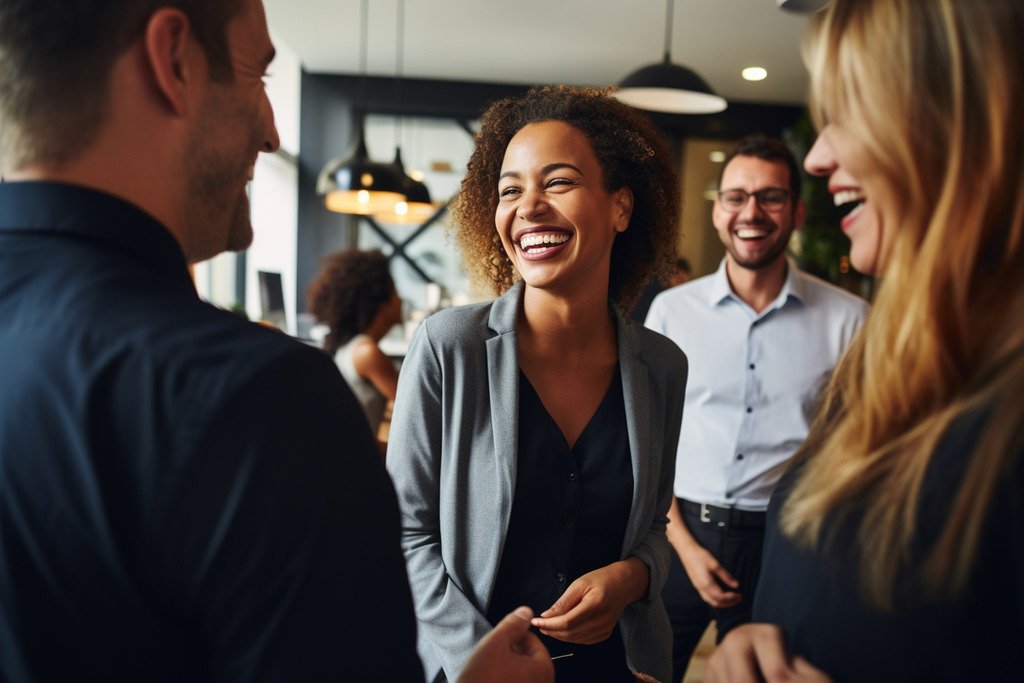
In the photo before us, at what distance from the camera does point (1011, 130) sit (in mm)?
695

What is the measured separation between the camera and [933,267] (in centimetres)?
73

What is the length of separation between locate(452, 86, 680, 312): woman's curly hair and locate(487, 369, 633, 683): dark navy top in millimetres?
458

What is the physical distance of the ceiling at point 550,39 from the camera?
576cm

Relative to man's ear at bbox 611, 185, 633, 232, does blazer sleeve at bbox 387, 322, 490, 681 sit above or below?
below

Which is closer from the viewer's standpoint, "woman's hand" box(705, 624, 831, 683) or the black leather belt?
"woman's hand" box(705, 624, 831, 683)

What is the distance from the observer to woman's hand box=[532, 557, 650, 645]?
1303 millimetres

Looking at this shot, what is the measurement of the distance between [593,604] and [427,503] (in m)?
0.34

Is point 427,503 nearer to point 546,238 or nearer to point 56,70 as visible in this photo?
point 546,238

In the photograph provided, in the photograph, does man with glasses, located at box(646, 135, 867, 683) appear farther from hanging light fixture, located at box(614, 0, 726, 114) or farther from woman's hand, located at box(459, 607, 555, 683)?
woman's hand, located at box(459, 607, 555, 683)

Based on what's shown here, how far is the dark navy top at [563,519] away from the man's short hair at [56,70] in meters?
0.93

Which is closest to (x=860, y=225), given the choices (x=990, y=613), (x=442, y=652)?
(x=990, y=613)

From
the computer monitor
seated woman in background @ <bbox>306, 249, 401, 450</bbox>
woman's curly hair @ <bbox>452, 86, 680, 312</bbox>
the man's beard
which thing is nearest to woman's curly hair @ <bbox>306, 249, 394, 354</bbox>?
seated woman in background @ <bbox>306, 249, 401, 450</bbox>

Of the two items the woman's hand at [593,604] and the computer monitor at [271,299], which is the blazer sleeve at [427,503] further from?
the computer monitor at [271,299]

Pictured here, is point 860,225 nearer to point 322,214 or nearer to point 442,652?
point 442,652
